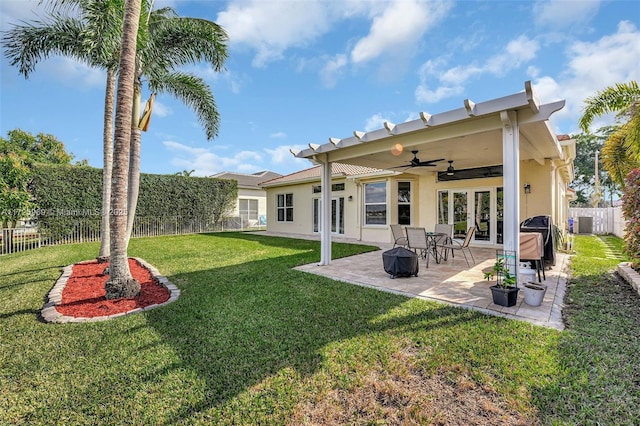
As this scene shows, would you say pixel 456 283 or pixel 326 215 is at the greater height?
pixel 326 215

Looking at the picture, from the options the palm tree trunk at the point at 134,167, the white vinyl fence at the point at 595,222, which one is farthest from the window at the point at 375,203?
the white vinyl fence at the point at 595,222

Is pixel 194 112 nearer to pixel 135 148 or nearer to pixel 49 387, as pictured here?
pixel 135 148

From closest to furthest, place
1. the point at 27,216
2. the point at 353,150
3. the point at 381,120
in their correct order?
the point at 381,120 → the point at 353,150 → the point at 27,216

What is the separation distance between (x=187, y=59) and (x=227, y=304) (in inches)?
328

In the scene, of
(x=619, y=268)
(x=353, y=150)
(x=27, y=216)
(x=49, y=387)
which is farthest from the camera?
(x=27, y=216)

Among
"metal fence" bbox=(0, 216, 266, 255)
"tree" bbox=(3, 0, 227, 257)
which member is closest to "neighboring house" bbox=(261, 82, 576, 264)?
"tree" bbox=(3, 0, 227, 257)

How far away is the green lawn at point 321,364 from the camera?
231 centimetres

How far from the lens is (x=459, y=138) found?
605 cm

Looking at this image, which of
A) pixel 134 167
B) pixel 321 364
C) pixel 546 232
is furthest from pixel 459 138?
pixel 134 167

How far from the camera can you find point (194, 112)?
1060 cm

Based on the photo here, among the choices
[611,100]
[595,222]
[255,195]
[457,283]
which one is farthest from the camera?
[255,195]

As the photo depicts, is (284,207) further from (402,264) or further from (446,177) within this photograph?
(402,264)

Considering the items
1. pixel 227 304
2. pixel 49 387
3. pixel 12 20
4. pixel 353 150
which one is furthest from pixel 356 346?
pixel 12 20

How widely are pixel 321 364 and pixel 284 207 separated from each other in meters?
16.1
